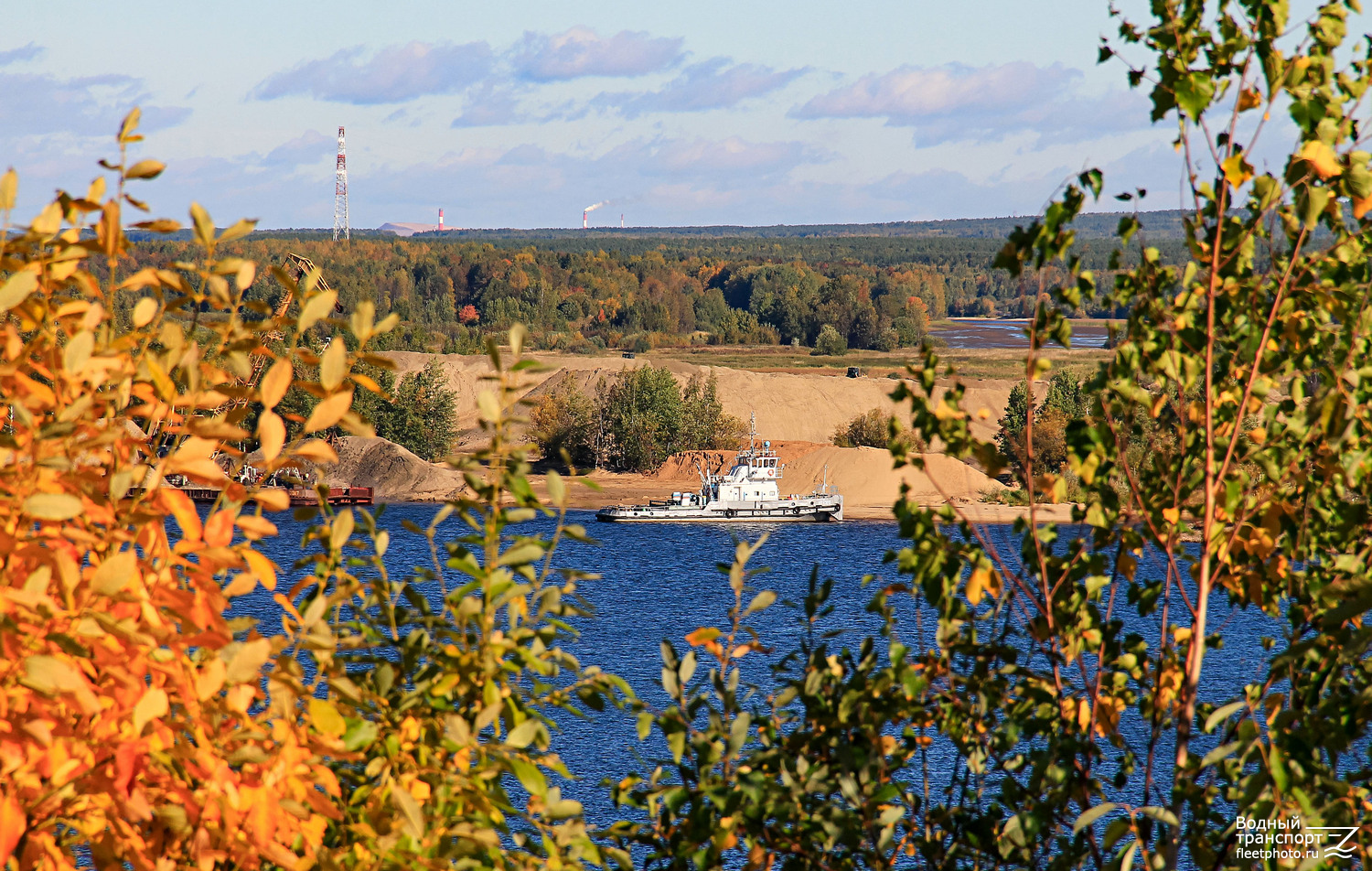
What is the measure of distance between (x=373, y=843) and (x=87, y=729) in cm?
55

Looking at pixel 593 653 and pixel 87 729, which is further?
pixel 593 653

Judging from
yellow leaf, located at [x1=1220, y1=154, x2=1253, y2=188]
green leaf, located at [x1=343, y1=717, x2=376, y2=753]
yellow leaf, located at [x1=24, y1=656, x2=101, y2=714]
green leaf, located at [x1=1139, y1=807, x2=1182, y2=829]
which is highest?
yellow leaf, located at [x1=1220, y1=154, x2=1253, y2=188]

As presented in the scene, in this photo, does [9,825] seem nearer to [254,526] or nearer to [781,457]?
[254,526]

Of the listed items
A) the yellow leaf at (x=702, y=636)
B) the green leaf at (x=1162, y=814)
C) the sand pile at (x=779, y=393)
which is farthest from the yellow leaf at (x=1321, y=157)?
the sand pile at (x=779, y=393)

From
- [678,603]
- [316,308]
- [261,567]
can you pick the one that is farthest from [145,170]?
[678,603]

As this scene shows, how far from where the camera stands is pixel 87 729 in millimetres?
2131

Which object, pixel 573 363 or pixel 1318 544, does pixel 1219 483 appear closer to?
pixel 1318 544

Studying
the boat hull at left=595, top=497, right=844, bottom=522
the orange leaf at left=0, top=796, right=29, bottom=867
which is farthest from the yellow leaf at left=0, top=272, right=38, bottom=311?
the boat hull at left=595, top=497, right=844, bottom=522

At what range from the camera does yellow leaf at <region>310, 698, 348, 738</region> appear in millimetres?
2316

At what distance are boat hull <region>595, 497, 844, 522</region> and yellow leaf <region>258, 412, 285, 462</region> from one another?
5844 cm

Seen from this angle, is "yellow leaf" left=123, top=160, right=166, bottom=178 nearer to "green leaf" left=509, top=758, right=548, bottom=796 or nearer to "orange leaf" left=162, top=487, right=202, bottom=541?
"orange leaf" left=162, top=487, right=202, bottom=541

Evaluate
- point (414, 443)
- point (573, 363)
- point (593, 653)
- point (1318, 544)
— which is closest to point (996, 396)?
point (573, 363)

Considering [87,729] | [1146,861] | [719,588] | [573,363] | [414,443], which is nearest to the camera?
[87,729]

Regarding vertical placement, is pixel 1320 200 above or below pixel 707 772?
above
